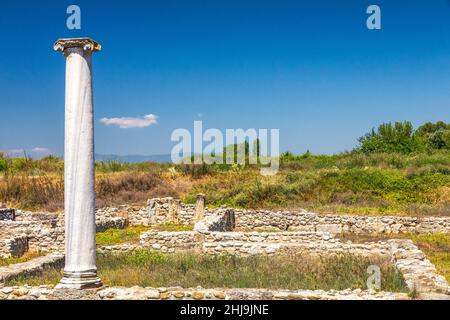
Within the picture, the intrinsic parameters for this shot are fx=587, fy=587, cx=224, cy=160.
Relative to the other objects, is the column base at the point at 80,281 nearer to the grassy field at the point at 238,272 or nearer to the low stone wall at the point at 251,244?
the grassy field at the point at 238,272

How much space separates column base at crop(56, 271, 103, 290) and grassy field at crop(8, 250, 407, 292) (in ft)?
3.17

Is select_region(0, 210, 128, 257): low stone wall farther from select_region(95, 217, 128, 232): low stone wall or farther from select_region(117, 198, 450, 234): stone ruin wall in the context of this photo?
select_region(117, 198, 450, 234): stone ruin wall

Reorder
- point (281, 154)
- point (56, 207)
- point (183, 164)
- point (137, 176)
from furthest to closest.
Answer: point (281, 154) < point (183, 164) < point (137, 176) < point (56, 207)

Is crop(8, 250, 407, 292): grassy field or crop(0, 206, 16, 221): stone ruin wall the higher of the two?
crop(0, 206, 16, 221): stone ruin wall

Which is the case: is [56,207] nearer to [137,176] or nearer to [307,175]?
[137,176]

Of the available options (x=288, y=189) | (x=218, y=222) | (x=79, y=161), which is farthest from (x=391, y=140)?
(x=79, y=161)

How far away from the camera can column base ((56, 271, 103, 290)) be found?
26.8 ft

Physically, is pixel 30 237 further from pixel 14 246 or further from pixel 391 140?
pixel 391 140

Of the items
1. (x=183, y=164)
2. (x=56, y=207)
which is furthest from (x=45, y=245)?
(x=183, y=164)

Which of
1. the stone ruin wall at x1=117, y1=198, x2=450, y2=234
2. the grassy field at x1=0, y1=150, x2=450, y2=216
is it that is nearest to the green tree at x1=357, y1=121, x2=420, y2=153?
the grassy field at x1=0, y1=150, x2=450, y2=216

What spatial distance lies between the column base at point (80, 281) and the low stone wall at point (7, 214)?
563 inches

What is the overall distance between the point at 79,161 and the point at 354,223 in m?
14.1

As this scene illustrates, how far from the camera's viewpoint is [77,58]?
28.5ft
